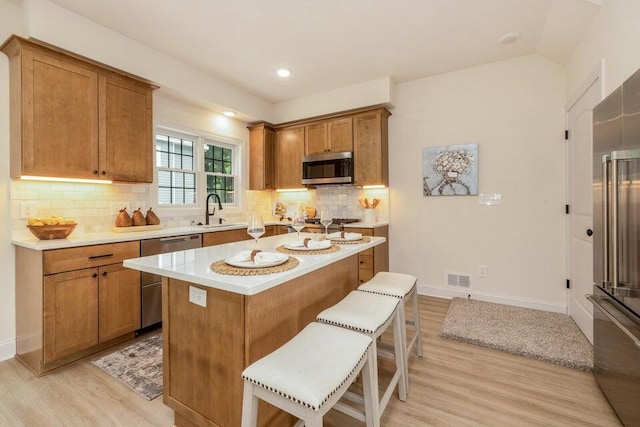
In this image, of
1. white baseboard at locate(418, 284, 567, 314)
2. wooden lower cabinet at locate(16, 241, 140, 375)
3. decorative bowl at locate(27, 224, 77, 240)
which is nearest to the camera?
wooden lower cabinet at locate(16, 241, 140, 375)

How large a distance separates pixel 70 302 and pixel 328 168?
3119 millimetres

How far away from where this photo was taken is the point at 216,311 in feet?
4.57

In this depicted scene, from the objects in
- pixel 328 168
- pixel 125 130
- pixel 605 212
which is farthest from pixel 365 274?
pixel 125 130

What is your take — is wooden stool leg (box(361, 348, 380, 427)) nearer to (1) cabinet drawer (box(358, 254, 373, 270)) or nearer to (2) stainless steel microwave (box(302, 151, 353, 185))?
(1) cabinet drawer (box(358, 254, 373, 270))

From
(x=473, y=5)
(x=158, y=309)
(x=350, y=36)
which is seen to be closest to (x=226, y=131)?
(x=350, y=36)

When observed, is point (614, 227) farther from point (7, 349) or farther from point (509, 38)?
point (7, 349)

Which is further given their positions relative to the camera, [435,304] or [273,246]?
[435,304]

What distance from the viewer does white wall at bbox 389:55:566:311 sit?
3.25 metres

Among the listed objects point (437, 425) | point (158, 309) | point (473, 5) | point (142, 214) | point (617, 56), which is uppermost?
point (473, 5)

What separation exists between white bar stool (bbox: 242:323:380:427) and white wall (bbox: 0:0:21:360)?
2590mm

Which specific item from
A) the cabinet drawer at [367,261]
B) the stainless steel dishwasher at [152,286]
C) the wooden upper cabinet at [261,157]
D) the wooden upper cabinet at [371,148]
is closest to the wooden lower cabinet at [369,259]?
the cabinet drawer at [367,261]

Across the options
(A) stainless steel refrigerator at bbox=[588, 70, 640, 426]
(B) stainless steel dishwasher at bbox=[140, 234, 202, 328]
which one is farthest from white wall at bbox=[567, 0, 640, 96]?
(B) stainless steel dishwasher at bbox=[140, 234, 202, 328]

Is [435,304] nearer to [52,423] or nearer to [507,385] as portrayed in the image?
[507,385]

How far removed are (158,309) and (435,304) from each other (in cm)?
303
